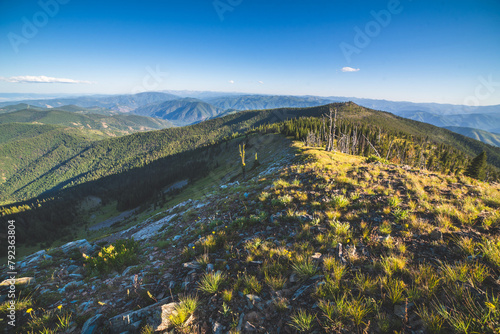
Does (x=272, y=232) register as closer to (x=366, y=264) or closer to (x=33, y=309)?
(x=366, y=264)

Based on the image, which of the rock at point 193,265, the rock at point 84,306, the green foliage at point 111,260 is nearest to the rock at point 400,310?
the rock at point 193,265

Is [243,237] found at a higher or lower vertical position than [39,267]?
higher

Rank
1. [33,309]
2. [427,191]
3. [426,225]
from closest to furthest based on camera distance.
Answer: [33,309]
[426,225]
[427,191]

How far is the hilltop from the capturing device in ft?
12.6

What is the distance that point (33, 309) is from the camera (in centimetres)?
600

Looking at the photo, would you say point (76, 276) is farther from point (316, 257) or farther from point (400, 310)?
point (400, 310)

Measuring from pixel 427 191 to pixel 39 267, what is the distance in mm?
20713

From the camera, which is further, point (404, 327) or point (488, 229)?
point (488, 229)

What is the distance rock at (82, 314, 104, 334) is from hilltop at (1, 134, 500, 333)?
Answer: 5 centimetres

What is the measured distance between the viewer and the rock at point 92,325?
4.89 m

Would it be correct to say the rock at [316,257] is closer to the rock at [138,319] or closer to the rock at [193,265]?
the rock at [193,265]

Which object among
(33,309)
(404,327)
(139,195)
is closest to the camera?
(404,327)

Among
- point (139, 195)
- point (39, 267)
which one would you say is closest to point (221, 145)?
point (139, 195)

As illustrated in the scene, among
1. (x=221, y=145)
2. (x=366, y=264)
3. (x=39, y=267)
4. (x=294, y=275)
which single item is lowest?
(x=221, y=145)
